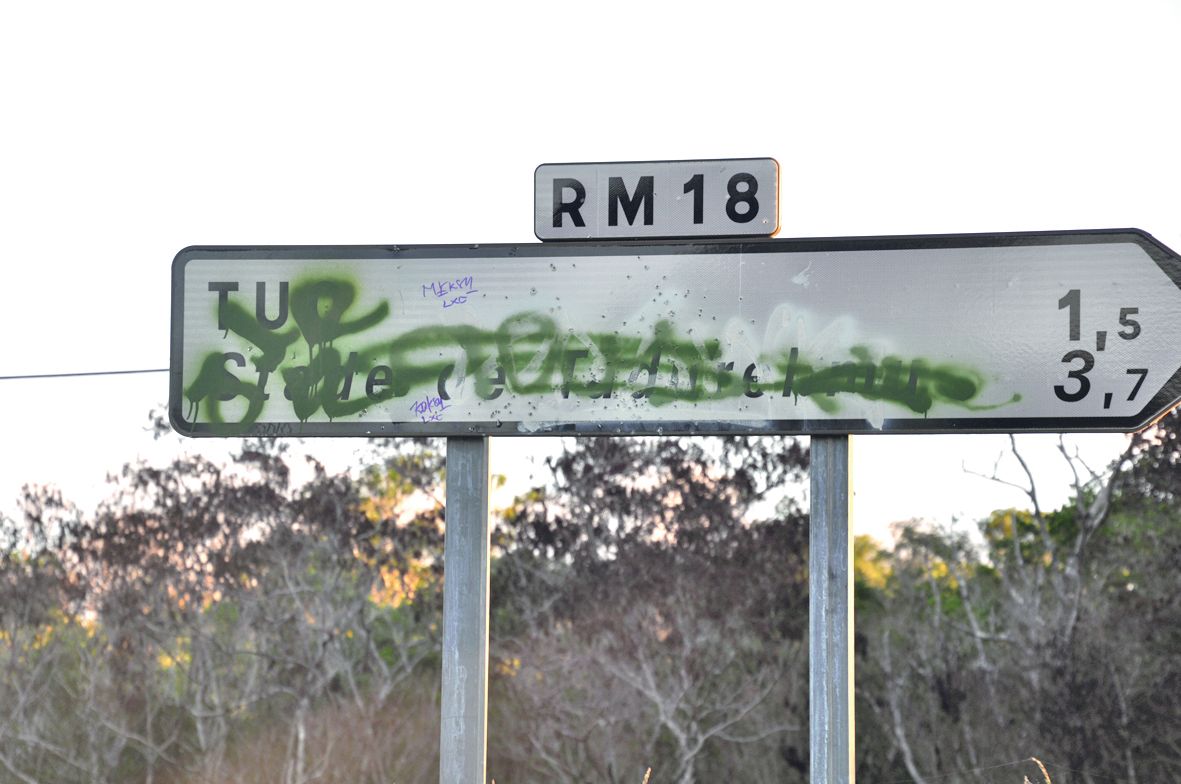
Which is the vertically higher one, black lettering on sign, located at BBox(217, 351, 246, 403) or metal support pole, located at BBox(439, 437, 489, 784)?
black lettering on sign, located at BBox(217, 351, 246, 403)

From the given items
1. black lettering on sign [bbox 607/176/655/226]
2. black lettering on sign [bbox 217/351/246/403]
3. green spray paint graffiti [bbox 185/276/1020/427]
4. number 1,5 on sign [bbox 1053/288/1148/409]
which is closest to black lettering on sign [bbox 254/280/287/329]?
green spray paint graffiti [bbox 185/276/1020/427]

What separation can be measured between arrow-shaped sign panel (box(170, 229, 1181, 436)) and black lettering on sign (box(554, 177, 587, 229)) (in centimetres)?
9

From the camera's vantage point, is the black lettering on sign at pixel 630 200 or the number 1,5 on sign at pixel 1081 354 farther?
the black lettering on sign at pixel 630 200

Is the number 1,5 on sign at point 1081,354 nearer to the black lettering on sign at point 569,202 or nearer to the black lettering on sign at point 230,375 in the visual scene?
the black lettering on sign at point 569,202

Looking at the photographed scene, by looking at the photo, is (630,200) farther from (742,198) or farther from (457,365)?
(457,365)

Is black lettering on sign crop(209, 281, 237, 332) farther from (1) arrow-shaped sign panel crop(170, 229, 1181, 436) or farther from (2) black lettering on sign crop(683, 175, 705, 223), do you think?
(2) black lettering on sign crop(683, 175, 705, 223)

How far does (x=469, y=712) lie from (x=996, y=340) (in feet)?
5.39

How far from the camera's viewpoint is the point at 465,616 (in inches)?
157

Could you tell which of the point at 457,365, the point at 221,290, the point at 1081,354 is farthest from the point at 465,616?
the point at 1081,354

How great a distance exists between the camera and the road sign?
4.07 m

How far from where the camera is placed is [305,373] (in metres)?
4.11

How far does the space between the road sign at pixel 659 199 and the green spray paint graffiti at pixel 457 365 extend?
10.7 inches

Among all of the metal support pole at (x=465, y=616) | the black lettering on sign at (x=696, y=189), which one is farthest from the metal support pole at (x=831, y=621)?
the metal support pole at (x=465, y=616)

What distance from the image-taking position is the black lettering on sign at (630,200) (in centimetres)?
410
